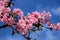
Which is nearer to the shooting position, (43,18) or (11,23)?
(11,23)

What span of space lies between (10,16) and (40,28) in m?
2.41

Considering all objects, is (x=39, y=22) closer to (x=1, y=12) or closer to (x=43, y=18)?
(x=43, y=18)

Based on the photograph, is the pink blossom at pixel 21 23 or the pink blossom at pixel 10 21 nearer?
the pink blossom at pixel 21 23

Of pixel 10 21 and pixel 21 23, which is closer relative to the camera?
pixel 21 23

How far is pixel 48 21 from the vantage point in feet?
59.8

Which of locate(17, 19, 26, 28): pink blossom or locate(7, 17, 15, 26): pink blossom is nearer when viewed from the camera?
locate(17, 19, 26, 28): pink blossom

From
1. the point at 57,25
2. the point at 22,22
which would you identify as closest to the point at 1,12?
the point at 22,22

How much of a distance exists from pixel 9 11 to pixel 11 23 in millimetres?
877

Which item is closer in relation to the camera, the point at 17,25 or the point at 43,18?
the point at 17,25

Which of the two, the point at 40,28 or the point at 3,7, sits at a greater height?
the point at 3,7

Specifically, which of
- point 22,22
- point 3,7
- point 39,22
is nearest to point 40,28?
point 39,22

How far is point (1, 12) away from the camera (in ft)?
54.1

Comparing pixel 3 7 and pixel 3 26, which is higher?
pixel 3 7

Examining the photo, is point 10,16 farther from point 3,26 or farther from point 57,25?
point 57,25
